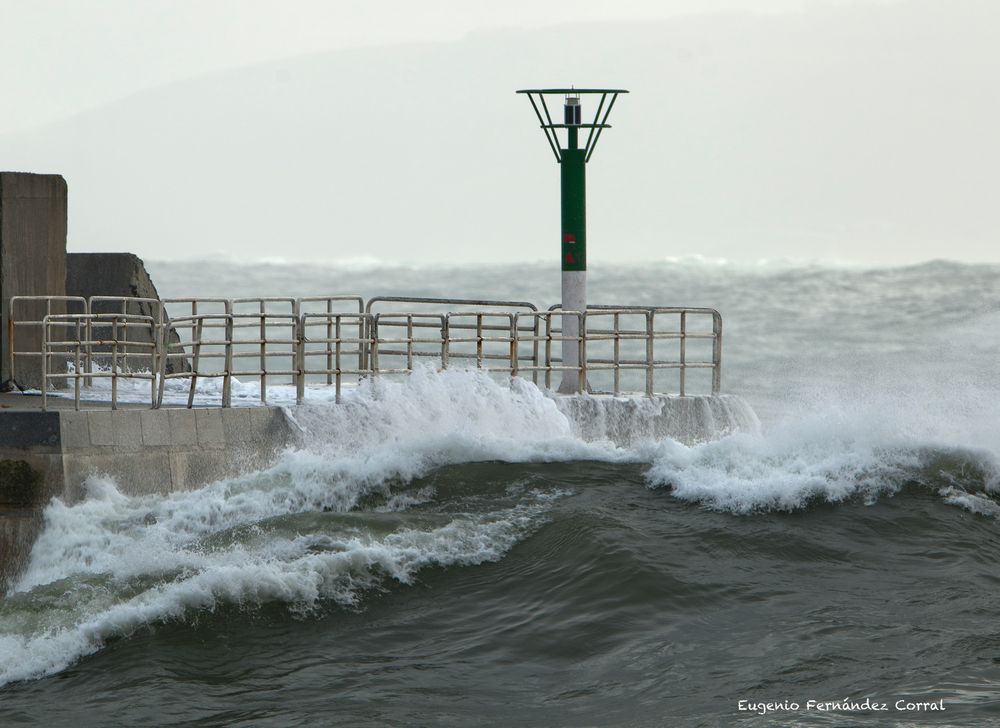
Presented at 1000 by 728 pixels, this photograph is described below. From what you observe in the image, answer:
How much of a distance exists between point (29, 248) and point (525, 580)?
7.44 m

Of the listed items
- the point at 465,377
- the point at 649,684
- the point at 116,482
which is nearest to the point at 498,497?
the point at 465,377

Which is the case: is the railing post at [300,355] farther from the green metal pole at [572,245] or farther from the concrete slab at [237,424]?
the green metal pole at [572,245]

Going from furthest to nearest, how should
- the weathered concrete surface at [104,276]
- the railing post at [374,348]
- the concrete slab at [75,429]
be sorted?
the weathered concrete surface at [104,276], the railing post at [374,348], the concrete slab at [75,429]

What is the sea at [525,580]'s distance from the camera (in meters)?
9.27

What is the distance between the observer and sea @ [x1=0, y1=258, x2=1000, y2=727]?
9266mm

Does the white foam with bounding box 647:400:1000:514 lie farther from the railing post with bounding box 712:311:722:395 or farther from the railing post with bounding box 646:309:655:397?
the railing post with bounding box 712:311:722:395

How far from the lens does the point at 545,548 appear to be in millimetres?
12055

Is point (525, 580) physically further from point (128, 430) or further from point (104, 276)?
point (104, 276)

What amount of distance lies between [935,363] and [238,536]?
32.4 meters

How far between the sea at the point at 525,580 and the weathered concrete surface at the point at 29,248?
3397mm

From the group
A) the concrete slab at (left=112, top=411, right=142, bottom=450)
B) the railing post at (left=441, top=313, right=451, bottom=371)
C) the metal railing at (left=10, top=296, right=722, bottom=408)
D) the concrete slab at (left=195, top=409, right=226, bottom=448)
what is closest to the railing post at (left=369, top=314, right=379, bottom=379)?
the metal railing at (left=10, top=296, right=722, bottom=408)

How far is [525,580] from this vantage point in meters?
11.4

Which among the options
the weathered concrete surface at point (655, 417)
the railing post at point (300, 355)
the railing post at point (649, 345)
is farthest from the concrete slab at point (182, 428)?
the railing post at point (649, 345)

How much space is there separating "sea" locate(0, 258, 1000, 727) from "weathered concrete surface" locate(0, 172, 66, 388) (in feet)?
11.1
